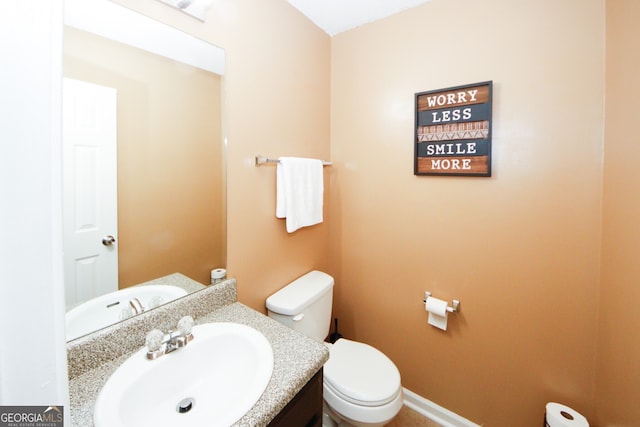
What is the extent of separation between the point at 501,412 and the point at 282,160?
5.93 feet

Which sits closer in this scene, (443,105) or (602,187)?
(602,187)

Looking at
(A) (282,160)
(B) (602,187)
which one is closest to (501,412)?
(B) (602,187)

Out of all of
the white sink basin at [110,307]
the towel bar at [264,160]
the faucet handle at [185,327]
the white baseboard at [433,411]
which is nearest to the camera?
the white sink basin at [110,307]

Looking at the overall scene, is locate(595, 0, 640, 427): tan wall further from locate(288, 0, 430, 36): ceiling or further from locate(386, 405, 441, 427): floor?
locate(288, 0, 430, 36): ceiling

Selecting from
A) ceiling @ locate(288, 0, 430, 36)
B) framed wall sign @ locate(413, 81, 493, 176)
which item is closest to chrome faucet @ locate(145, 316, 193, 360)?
framed wall sign @ locate(413, 81, 493, 176)

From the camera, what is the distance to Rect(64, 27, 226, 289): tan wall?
0.90 metres

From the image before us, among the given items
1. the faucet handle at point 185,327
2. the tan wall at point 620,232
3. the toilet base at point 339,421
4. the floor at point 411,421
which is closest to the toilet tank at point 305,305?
the toilet base at point 339,421

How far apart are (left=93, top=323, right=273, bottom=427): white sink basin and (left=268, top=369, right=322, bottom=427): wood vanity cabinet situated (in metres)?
0.12

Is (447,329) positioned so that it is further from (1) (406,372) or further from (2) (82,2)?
(2) (82,2)

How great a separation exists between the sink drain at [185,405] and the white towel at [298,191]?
83cm

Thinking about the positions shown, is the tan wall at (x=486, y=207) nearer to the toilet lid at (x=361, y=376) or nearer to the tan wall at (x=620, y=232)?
the tan wall at (x=620, y=232)

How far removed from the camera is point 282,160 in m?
1.40

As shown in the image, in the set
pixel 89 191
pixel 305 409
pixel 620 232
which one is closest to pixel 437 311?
pixel 620 232

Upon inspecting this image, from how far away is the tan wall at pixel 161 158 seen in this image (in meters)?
Result: 0.90
